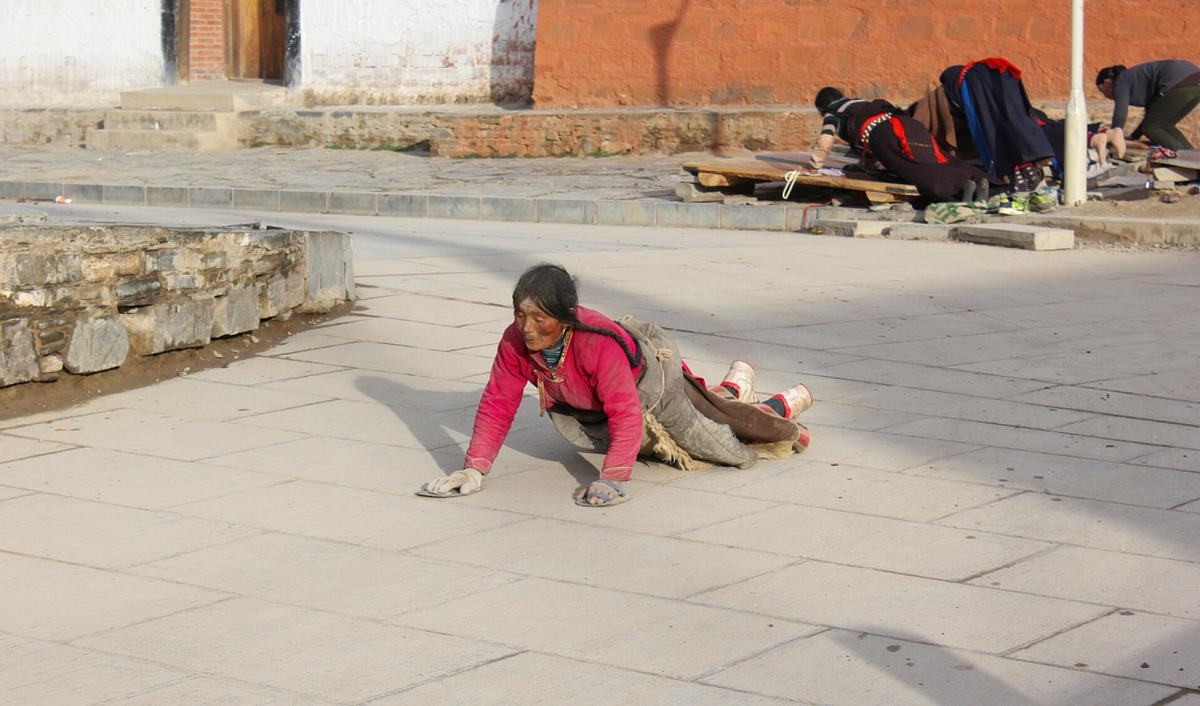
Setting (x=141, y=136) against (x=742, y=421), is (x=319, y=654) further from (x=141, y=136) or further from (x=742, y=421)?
(x=141, y=136)

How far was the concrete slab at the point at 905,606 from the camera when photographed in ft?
10.9

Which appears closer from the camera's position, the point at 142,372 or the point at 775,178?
the point at 142,372

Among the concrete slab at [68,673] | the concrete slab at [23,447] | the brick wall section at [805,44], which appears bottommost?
the concrete slab at [68,673]

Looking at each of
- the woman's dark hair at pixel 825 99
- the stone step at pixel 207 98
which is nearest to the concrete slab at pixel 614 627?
the woman's dark hair at pixel 825 99

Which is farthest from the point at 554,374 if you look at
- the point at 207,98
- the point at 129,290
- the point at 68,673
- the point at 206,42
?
the point at 206,42

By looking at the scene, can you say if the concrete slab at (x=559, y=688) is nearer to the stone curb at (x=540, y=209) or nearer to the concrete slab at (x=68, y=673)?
the concrete slab at (x=68, y=673)

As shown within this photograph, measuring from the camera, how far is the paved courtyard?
3113 mm

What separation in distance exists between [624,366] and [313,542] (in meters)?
1.01

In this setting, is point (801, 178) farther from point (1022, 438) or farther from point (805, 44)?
point (1022, 438)

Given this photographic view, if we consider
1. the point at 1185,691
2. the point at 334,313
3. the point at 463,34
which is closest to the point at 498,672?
the point at 1185,691

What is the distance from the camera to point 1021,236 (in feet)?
33.0

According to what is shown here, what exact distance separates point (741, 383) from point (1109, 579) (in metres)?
1.70

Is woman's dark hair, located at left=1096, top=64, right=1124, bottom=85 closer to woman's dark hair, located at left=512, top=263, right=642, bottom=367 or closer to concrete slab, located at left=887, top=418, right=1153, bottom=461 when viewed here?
concrete slab, located at left=887, top=418, right=1153, bottom=461

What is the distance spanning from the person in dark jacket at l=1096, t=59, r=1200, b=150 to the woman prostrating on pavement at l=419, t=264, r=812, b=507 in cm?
907
